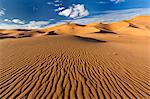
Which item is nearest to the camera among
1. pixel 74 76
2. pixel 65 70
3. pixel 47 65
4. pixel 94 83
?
pixel 94 83

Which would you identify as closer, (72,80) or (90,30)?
(72,80)

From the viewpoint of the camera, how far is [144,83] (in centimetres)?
788

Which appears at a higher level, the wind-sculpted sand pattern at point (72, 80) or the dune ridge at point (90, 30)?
the wind-sculpted sand pattern at point (72, 80)

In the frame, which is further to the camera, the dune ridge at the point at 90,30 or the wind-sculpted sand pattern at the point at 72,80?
the dune ridge at the point at 90,30

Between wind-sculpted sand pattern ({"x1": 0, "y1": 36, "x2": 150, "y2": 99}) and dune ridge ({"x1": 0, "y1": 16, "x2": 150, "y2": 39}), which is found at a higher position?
wind-sculpted sand pattern ({"x1": 0, "y1": 36, "x2": 150, "y2": 99})

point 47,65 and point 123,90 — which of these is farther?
point 47,65

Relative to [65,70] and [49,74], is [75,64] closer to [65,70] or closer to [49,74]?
[65,70]

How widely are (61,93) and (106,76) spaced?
8.63 feet

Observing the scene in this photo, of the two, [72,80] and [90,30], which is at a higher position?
[72,80]

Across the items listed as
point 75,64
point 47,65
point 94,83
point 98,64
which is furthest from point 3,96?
point 98,64

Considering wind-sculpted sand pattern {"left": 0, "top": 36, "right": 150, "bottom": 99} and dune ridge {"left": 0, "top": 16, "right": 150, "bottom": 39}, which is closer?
wind-sculpted sand pattern {"left": 0, "top": 36, "right": 150, "bottom": 99}

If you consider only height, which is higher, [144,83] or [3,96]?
[3,96]

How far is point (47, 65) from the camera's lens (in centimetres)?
995

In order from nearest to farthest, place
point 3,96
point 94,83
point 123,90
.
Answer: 1. point 3,96
2. point 123,90
3. point 94,83
